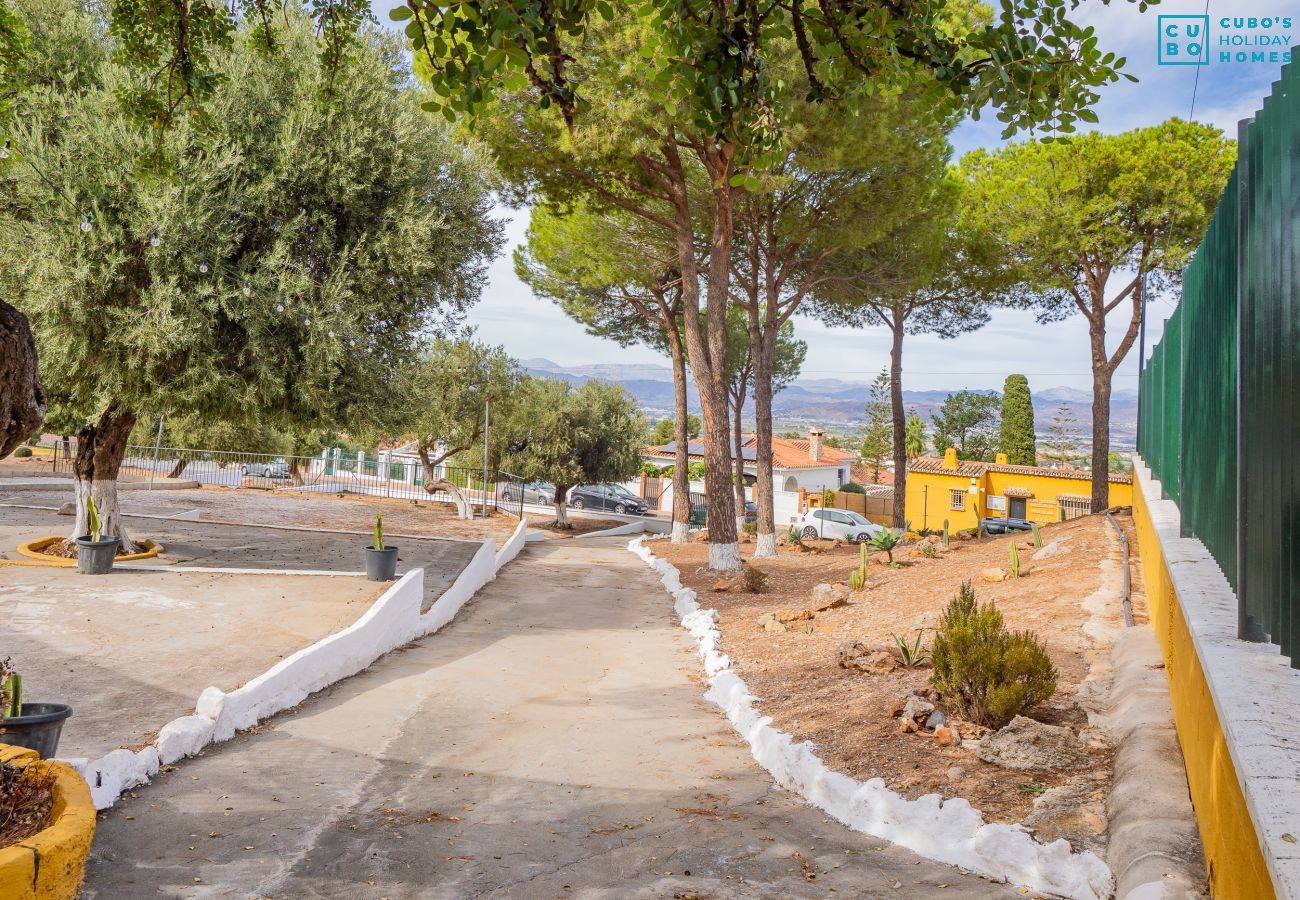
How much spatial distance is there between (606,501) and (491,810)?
4103cm

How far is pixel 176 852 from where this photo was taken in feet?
14.8

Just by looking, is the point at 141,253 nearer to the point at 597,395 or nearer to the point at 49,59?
the point at 49,59

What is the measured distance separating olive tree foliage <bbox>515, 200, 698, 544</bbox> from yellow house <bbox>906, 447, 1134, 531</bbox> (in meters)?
17.5

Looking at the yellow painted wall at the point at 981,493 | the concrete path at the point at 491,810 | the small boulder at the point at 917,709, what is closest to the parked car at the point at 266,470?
the concrete path at the point at 491,810

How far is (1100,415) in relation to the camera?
816 inches

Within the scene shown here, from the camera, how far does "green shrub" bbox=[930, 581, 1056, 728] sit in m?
5.50

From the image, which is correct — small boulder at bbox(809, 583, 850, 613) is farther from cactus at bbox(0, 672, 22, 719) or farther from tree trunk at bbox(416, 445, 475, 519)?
tree trunk at bbox(416, 445, 475, 519)

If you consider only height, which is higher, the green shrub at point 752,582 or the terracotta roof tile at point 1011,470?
the terracotta roof tile at point 1011,470

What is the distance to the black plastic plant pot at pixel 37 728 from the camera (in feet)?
15.6

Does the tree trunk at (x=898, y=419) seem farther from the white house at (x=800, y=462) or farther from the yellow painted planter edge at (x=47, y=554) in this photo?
the white house at (x=800, y=462)

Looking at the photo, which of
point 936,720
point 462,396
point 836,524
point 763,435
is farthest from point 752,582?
point 836,524

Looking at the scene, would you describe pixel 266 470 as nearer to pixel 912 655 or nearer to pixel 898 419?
pixel 898 419

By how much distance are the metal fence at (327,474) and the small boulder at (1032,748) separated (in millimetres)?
22221

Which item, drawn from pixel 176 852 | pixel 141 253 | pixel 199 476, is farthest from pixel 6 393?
pixel 199 476
